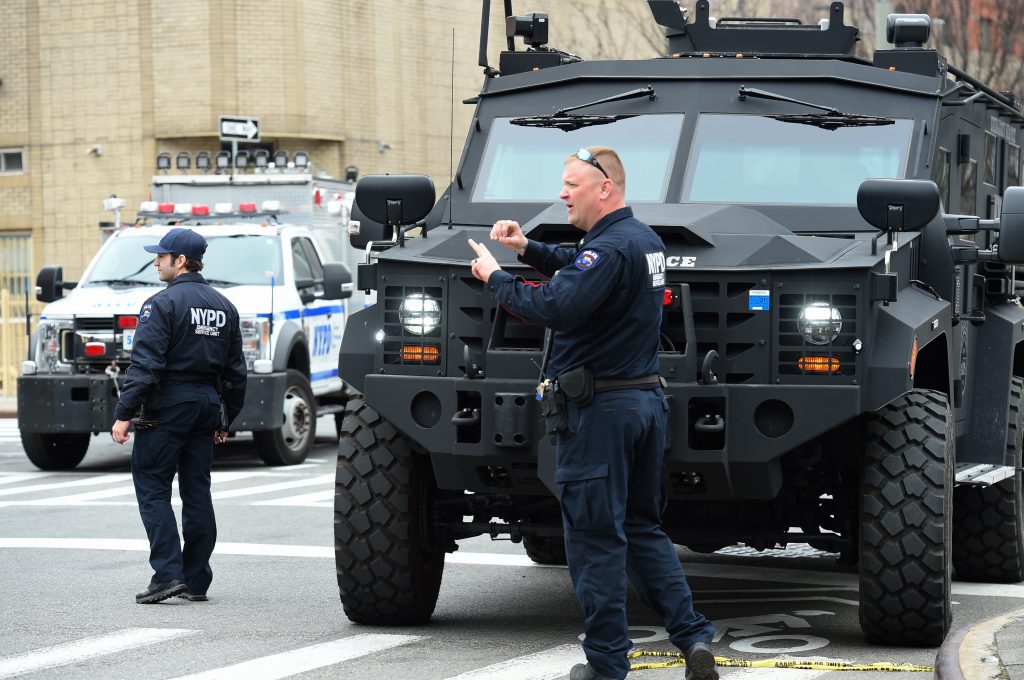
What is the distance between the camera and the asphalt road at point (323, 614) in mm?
7391

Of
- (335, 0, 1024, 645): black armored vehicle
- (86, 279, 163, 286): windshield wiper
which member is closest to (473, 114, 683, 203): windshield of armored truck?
(335, 0, 1024, 645): black armored vehicle

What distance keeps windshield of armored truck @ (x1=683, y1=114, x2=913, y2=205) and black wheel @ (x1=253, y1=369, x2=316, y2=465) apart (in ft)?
27.1

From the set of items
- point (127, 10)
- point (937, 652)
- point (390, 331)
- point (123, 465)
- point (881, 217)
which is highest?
point (127, 10)

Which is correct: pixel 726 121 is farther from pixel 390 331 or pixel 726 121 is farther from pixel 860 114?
pixel 390 331

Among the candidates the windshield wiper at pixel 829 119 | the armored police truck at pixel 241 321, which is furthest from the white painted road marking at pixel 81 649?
the armored police truck at pixel 241 321

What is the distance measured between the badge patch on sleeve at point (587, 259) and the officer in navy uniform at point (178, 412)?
321 cm

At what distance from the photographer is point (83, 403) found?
1541 cm

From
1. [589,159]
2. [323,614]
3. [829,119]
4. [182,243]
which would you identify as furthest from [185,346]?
[829,119]

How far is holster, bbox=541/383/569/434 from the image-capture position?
6625mm

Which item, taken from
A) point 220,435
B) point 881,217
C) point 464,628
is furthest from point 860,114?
point 220,435

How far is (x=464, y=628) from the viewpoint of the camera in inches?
325

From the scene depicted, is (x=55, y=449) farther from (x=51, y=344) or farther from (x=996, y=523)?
(x=996, y=523)

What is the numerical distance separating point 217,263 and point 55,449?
7.25 feet

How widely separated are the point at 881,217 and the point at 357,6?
A: 26.9 metres
